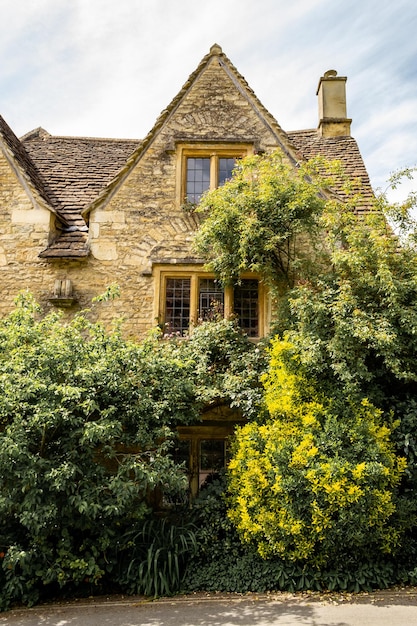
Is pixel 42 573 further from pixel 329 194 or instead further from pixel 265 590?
pixel 329 194

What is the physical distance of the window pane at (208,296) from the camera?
10.2m

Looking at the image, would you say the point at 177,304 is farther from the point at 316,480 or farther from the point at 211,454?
the point at 316,480

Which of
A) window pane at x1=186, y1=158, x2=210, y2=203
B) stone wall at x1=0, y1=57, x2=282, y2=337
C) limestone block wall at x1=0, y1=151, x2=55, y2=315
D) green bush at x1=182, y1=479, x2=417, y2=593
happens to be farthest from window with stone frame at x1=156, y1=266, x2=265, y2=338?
green bush at x1=182, y1=479, x2=417, y2=593

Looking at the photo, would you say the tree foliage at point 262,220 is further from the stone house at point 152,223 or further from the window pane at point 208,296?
the stone house at point 152,223

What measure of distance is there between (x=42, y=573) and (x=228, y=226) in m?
6.22

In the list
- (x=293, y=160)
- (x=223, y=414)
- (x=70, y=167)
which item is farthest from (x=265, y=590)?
(x=70, y=167)

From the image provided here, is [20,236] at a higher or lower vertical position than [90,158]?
lower

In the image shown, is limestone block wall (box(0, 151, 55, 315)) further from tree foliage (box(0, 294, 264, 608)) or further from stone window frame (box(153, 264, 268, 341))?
stone window frame (box(153, 264, 268, 341))

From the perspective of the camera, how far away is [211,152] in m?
10.9

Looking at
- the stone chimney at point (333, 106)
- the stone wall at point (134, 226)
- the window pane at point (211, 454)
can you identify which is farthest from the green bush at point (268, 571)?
the stone chimney at point (333, 106)

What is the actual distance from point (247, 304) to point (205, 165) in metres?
3.18

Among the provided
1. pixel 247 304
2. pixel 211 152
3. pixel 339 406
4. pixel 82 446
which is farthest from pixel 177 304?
pixel 339 406

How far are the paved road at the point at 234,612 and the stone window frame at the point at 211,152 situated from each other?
293 inches

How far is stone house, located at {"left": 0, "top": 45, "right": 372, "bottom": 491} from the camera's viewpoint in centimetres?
1022
